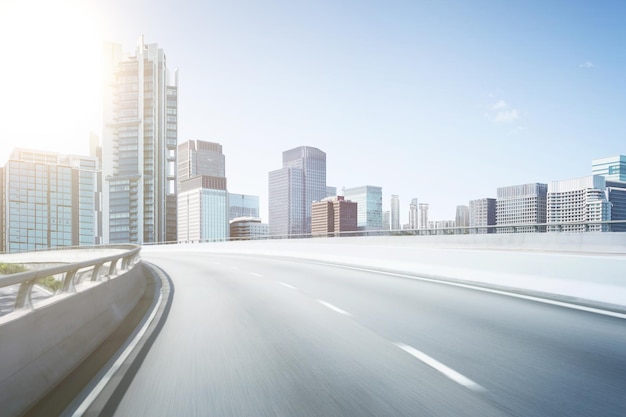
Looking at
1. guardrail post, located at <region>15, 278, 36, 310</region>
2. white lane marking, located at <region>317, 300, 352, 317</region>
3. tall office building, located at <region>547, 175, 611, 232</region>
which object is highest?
tall office building, located at <region>547, 175, 611, 232</region>

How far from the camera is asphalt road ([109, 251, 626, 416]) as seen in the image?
4.01 metres

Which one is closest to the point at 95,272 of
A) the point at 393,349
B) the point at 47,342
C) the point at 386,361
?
the point at 47,342

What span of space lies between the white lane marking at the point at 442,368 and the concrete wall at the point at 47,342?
3854 mm

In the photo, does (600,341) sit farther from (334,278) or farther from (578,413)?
(334,278)

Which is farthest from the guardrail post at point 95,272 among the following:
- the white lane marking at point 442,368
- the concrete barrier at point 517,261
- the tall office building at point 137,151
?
the tall office building at point 137,151

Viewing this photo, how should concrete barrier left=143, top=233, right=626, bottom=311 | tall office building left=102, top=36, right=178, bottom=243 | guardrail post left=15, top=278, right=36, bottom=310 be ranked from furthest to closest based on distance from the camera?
tall office building left=102, top=36, right=178, bottom=243 → concrete barrier left=143, top=233, right=626, bottom=311 → guardrail post left=15, top=278, right=36, bottom=310

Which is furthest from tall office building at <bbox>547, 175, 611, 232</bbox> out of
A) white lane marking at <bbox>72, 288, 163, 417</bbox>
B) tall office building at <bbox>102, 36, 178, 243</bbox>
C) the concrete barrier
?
tall office building at <bbox>102, 36, 178, 243</bbox>

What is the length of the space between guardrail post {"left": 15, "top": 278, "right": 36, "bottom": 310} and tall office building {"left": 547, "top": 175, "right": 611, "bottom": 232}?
9918 centimetres

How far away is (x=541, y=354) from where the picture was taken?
5574 mm

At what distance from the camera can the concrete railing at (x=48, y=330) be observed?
163 inches

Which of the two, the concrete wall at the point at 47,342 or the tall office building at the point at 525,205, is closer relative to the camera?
the concrete wall at the point at 47,342

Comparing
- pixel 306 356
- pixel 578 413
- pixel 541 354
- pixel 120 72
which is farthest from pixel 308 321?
pixel 120 72

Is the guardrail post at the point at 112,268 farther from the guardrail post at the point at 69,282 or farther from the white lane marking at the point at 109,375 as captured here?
the guardrail post at the point at 69,282

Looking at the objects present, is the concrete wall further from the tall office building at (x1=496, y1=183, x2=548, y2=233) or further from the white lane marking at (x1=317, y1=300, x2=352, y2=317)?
the tall office building at (x1=496, y1=183, x2=548, y2=233)
